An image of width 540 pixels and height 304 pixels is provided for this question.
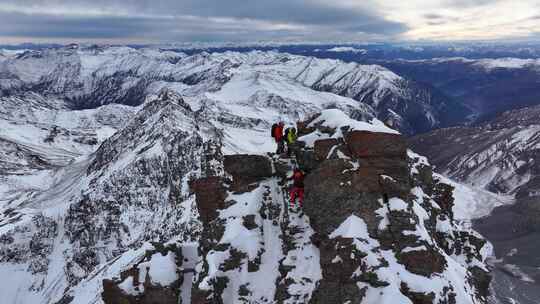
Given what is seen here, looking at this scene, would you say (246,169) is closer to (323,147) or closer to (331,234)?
(323,147)

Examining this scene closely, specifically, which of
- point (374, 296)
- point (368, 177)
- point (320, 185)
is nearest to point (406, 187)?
point (368, 177)

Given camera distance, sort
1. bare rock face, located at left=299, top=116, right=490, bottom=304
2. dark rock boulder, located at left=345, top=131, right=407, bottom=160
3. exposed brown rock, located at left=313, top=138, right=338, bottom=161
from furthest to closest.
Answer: exposed brown rock, located at left=313, top=138, right=338, bottom=161, dark rock boulder, located at left=345, top=131, right=407, bottom=160, bare rock face, located at left=299, top=116, right=490, bottom=304

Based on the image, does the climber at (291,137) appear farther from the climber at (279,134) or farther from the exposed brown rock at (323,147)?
the exposed brown rock at (323,147)

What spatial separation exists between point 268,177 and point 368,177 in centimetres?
1667

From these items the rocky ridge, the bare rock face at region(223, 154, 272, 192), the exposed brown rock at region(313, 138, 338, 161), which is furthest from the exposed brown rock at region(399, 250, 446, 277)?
the bare rock face at region(223, 154, 272, 192)

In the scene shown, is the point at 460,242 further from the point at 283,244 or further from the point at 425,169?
the point at 283,244

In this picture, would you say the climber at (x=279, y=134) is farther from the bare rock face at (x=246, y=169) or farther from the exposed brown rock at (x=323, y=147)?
the exposed brown rock at (x=323, y=147)

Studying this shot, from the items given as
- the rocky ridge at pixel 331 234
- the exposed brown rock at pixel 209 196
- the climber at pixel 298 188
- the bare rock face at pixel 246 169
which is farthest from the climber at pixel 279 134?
the exposed brown rock at pixel 209 196

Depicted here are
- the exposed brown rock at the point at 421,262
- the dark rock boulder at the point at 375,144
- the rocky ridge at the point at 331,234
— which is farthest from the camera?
the dark rock boulder at the point at 375,144

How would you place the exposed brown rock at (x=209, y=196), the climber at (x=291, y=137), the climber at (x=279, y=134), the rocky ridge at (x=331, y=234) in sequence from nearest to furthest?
the rocky ridge at (x=331, y=234) < the exposed brown rock at (x=209, y=196) < the climber at (x=291, y=137) < the climber at (x=279, y=134)

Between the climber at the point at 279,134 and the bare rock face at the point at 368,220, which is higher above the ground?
the climber at the point at 279,134

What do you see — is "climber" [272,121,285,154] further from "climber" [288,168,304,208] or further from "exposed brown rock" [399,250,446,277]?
"exposed brown rock" [399,250,446,277]

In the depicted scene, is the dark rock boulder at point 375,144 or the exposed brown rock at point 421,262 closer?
the exposed brown rock at point 421,262

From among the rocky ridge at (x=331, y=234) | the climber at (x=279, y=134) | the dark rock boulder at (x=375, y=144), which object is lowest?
the rocky ridge at (x=331, y=234)
